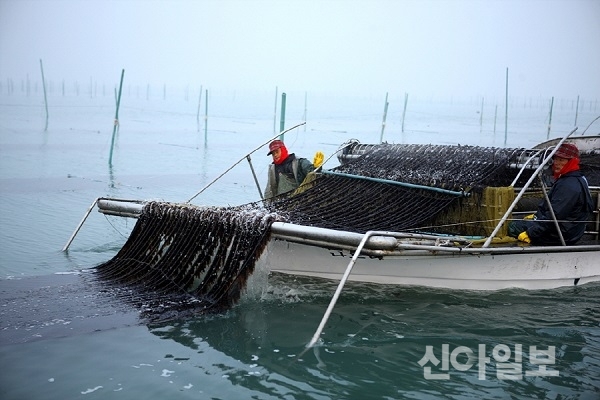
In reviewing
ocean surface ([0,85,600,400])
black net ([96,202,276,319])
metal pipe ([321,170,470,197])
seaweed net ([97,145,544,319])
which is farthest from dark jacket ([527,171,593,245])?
black net ([96,202,276,319])

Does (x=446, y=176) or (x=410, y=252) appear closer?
(x=410, y=252)

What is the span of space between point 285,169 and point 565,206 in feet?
14.6

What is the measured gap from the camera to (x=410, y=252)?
22.2 feet

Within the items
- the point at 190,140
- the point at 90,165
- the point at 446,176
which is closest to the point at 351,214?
the point at 446,176

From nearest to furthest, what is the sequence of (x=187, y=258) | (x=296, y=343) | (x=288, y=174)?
(x=296, y=343) < (x=187, y=258) < (x=288, y=174)

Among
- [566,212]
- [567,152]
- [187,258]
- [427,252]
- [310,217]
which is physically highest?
[567,152]

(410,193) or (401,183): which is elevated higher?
(401,183)

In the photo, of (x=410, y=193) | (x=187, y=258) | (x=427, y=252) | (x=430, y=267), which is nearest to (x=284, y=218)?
(x=187, y=258)

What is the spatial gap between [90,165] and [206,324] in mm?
19213

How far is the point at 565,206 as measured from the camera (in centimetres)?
796

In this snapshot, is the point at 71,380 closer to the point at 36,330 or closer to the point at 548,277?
the point at 36,330

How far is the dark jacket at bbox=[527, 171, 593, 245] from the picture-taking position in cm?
797

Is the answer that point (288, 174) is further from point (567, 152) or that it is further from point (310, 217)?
point (567, 152)

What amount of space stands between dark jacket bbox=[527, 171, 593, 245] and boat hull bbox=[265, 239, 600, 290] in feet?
0.74
